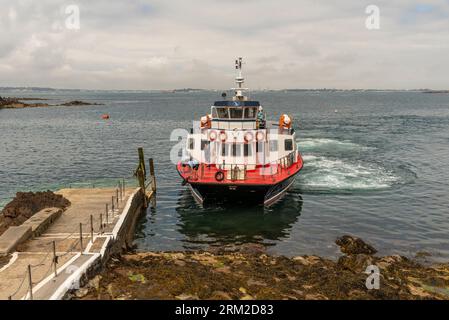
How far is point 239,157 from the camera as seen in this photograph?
25531mm

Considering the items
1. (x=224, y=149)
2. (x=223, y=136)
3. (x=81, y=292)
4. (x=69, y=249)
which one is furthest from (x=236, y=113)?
(x=81, y=292)

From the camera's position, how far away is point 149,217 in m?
24.0

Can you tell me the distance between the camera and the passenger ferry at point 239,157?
22.7 metres

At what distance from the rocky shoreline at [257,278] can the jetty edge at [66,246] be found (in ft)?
2.09

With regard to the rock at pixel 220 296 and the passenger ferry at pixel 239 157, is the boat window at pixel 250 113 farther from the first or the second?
the rock at pixel 220 296

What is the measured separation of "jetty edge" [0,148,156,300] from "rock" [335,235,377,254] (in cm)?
1042

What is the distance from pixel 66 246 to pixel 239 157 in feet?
42.7

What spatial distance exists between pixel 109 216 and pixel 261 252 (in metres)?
7.42

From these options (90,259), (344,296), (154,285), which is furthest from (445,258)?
(90,259)

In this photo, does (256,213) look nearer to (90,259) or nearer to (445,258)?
(445,258)

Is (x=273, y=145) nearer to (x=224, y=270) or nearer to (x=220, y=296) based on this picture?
(x=224, y=270)

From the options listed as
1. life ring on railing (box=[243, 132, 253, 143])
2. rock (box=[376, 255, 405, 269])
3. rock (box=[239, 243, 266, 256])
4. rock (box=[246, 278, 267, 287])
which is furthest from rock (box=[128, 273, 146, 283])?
life ring on railing (box=[243, 132, 253, 143])

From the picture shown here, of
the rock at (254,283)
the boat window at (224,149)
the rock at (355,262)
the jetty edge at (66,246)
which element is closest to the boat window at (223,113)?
the boat window at (224,149)
